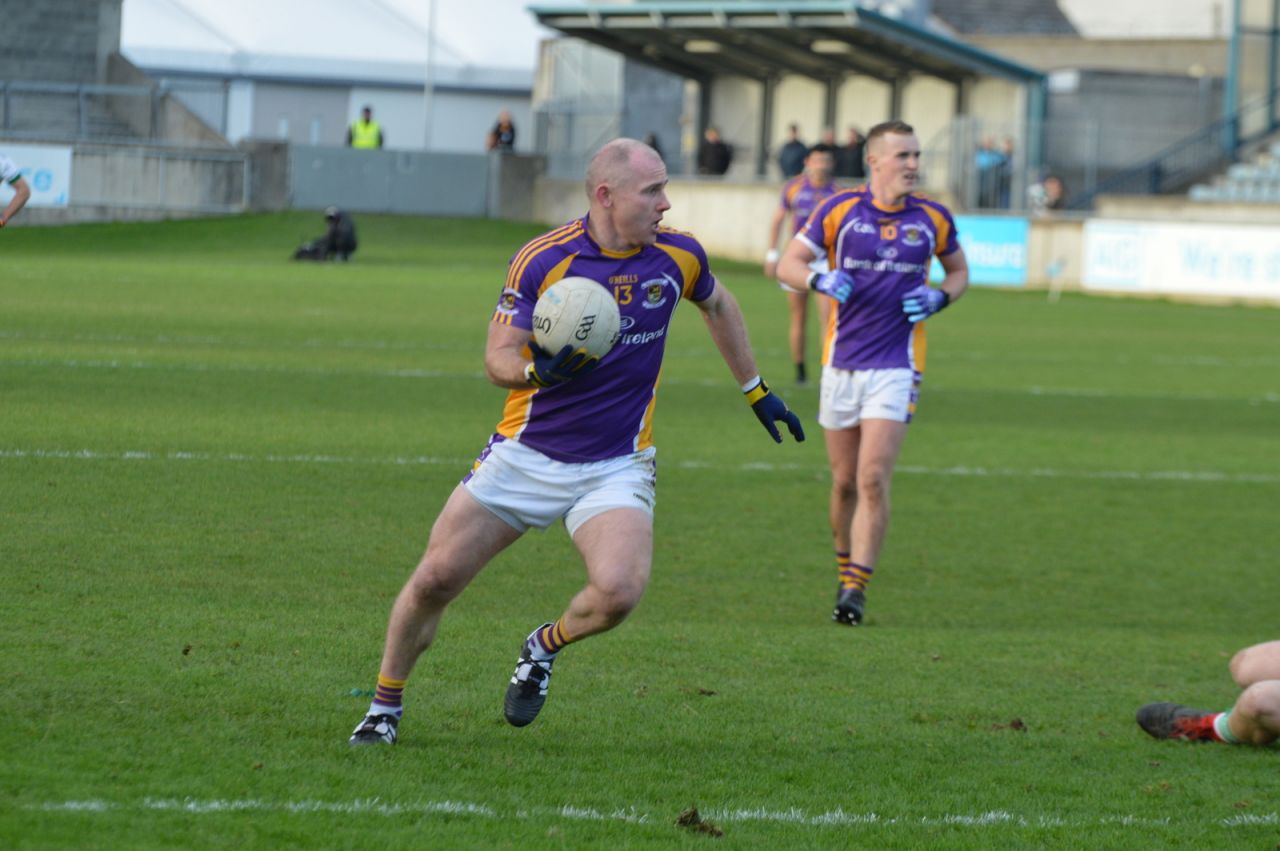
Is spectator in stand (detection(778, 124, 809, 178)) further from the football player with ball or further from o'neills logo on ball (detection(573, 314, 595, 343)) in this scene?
o'neills logo on ball (detection(573, 314, 595, 343))

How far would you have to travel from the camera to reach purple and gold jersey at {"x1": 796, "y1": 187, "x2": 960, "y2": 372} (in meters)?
9.37

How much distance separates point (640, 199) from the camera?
5934 millimetres

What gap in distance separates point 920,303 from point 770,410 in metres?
2.88

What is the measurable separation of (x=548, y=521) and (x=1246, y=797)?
2506 mm

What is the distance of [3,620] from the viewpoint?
7.32m

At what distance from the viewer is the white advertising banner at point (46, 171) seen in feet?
115

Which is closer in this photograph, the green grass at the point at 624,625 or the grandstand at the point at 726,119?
the green grass at the point at 624,625

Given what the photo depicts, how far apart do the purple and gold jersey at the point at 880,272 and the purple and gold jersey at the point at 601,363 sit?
332 centimetres

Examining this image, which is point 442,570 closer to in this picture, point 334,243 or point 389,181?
point 334,243

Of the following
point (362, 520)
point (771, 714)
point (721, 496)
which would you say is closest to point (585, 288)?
point (771, 714)

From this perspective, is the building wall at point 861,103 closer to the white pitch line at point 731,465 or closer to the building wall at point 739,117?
the building wall at point 739,117

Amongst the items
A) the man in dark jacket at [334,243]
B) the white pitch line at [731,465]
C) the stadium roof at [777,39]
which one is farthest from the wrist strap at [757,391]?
the stadium roof at [777,39]

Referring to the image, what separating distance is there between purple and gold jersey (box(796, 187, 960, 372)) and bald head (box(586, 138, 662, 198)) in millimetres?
3577

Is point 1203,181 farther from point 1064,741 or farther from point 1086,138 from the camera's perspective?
point 1064,741
